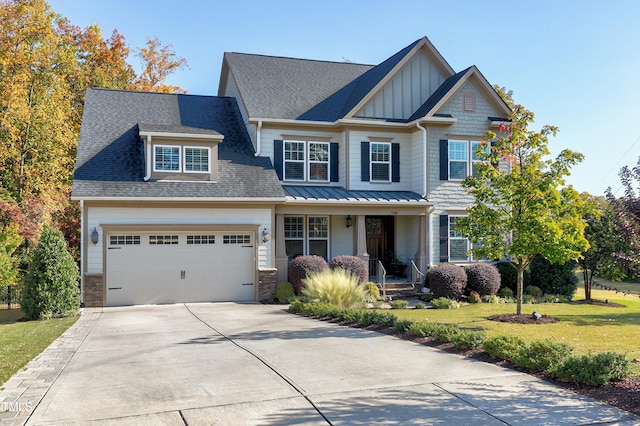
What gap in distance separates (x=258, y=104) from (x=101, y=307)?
8.96 meters

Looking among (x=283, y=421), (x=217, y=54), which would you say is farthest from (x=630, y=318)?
(x=217, y=54)

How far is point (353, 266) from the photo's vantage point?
60.2ft

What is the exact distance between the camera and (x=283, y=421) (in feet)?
18.7

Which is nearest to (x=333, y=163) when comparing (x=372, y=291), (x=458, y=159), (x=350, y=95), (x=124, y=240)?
(x=350, y=95)

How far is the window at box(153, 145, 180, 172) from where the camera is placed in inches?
712

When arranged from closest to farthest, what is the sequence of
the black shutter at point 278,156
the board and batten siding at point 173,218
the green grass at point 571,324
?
the green grass at point 571,324, the board and batten siding at point 173,218, the black shutter at point 278,156

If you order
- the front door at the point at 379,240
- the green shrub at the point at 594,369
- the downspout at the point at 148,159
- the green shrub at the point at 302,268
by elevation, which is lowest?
the green shrub at the point at 594,369

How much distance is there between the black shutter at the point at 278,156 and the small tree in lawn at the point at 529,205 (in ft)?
26.7

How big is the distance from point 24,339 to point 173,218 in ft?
22.7

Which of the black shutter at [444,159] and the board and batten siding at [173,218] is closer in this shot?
the board and batten siding at [173,218]

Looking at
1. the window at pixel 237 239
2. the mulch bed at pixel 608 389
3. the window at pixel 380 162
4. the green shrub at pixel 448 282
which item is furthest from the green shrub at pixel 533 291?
the mulch bed at pixel 608 389

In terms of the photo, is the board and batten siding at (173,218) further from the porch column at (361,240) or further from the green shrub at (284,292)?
the porch column at (361,240)

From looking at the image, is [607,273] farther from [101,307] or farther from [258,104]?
[258,104]

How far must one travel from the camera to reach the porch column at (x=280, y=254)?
18.7m
